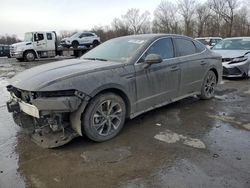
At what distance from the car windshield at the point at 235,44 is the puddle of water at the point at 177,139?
6.84 meters

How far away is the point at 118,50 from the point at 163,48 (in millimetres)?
856

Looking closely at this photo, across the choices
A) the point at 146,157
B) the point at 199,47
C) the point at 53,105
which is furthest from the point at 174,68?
the point at 53,105

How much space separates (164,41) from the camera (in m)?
5.25

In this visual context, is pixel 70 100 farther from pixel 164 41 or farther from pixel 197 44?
pixel 197 44

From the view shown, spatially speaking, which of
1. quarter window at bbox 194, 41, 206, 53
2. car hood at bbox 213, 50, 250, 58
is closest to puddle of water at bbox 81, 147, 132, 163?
quarter window at bbox 194, 41, 206, 53

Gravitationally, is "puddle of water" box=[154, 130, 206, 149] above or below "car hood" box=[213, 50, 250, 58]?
below

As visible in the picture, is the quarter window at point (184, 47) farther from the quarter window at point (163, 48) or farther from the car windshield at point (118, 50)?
the car windshield at point (118, 50)

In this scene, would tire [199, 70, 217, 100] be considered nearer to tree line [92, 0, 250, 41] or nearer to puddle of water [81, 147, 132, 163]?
puddle of water [81, 147, 132, 163]

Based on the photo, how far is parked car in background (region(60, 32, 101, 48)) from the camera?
89.4 feet

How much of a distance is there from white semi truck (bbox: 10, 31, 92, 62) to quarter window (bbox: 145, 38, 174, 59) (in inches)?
773

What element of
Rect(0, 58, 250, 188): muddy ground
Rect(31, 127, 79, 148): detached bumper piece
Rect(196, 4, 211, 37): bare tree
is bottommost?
Rect(0, 58, 250, 188): muddy ground

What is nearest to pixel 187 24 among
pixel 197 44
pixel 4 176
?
pixel 197 44

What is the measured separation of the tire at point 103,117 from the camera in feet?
12.8

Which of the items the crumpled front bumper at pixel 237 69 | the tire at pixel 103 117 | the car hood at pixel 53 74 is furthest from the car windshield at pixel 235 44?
the tire at pixel 103 117
